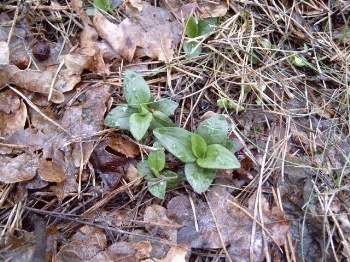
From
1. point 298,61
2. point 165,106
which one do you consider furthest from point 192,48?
point 298,61

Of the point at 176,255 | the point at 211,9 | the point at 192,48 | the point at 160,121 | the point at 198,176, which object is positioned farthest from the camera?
the point at 211,9

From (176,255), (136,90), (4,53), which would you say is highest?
(4,53)

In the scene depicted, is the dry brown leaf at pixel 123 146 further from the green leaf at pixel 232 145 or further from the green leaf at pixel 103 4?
the green leaf at pixel 103 4

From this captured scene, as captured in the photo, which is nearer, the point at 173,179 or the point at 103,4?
the point at 173,179

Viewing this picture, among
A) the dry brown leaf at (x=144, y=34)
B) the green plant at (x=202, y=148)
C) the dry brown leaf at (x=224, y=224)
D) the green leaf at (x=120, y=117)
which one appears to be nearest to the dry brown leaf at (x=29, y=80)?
the green leaf at (x=120, y=117)

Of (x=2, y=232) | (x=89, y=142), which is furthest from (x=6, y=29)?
(x=2, y=232)

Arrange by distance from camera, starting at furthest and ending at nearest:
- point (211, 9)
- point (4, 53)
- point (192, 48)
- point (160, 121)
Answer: point (211, 9) < point (192, 48) < point (4, 53) < point (160, 121)

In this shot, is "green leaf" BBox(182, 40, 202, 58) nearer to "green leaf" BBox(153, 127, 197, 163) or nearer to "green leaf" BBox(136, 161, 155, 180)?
"green leaf" BBox(153, 127, 197, 163)

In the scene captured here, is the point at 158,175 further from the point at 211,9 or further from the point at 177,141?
the point at 211,9
